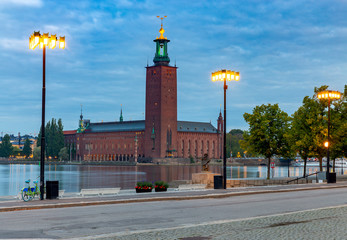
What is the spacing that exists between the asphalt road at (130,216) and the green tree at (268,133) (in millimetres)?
31397

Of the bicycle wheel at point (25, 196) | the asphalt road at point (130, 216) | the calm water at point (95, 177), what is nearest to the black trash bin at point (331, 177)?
the asphalt road at point (130, 216)

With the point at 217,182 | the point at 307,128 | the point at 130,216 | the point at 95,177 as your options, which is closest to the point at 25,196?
the point at 130,216

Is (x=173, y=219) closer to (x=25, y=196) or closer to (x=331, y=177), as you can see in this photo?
(x=25, y=196)

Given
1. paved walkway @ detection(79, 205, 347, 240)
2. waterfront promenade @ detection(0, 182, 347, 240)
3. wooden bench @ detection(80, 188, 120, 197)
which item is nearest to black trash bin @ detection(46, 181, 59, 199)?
waterfront promenade @ detection(0, 182, 347, 240)

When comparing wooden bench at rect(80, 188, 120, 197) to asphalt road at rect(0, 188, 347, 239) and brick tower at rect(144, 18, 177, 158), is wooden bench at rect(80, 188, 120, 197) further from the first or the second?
brick tower at rect(144, 18, 177, 158)

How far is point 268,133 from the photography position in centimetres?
5806

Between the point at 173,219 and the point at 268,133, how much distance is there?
136ft

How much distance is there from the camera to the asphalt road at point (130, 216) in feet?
50.6

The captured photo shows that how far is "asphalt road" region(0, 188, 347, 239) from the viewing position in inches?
608

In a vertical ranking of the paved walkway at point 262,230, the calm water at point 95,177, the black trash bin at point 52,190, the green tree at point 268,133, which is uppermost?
the green tree at point 268,133

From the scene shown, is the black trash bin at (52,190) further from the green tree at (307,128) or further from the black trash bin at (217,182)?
the green tree at (307,128)

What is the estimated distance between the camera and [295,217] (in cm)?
1836

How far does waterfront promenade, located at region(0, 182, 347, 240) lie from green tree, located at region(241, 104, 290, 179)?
3139cm

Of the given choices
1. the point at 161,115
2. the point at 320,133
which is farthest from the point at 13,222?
the point at 161,115
